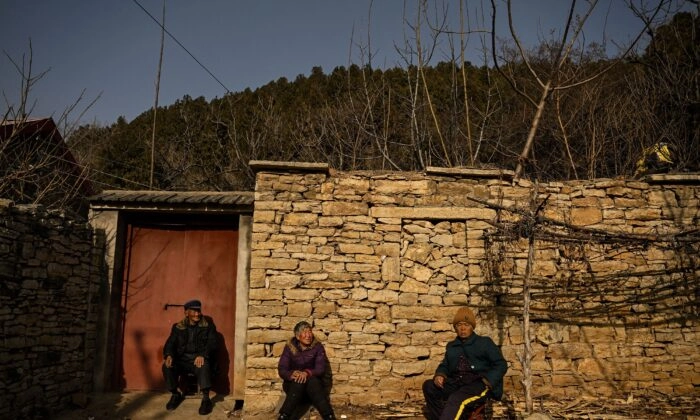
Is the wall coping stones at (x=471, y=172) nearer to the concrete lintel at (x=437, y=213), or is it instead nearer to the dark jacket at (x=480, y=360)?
the concrete lintel at (x=437, y=213)

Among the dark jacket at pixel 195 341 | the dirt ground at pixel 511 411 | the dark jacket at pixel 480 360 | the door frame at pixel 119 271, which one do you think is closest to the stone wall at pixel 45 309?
the door frame at pixel 119 271

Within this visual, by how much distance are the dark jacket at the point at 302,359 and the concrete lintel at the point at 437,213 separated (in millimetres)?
1746

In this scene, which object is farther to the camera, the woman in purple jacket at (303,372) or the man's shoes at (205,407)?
the man's shoes at (205,407)

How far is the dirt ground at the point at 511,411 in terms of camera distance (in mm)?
5082

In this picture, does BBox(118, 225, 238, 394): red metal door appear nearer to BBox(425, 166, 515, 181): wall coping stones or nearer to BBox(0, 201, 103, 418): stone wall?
BBox(0, 201, 103, 418): stone wall

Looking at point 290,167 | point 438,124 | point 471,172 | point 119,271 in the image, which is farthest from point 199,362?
point 438,124

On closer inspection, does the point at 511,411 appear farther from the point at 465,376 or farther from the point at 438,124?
the point at 438,124

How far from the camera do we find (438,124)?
10930 millimetres

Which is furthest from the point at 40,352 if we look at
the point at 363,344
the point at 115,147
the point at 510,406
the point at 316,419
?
the point at 115,147

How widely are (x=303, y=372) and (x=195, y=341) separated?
1.76m

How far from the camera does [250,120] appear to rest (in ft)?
48.9

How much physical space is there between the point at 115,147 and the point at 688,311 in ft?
48.7

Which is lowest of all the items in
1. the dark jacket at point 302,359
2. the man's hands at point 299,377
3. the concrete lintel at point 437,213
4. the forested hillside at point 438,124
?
the man's hands at point 299,377

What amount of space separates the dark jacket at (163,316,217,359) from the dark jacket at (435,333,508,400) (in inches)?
116
